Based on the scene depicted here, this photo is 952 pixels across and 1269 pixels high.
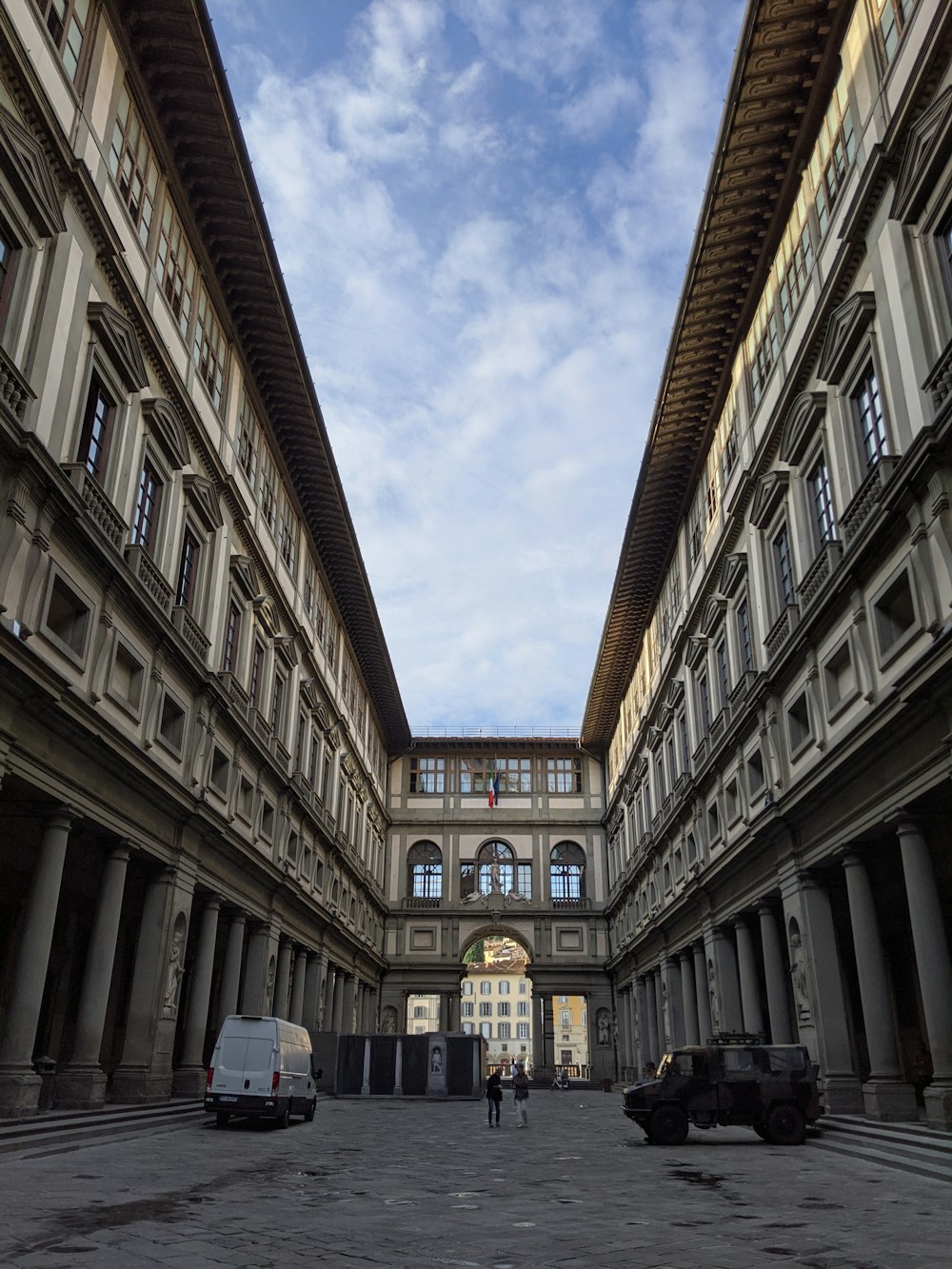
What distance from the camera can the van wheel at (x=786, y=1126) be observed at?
795 inches

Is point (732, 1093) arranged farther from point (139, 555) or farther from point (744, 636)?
point (139, 555)

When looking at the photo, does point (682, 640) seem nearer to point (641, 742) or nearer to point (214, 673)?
point (641, 742)

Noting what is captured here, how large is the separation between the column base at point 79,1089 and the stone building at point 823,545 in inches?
571

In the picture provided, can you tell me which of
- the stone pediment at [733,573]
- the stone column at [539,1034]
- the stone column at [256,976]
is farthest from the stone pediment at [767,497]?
the stone column at [539,1034]

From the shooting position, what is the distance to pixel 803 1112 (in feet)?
66.7

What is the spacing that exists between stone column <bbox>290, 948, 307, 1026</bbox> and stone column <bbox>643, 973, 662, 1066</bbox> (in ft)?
52.1

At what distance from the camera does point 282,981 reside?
36938mm

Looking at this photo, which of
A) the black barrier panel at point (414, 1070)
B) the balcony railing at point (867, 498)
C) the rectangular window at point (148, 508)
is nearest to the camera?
the balcony railing at point (867, 498)

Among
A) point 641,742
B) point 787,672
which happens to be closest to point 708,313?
point 787,672

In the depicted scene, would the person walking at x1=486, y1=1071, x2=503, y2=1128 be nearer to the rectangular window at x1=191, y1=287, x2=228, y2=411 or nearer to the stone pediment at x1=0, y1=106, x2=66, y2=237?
the rectangular window at x1=191, y1=287, x2=228, y2=411

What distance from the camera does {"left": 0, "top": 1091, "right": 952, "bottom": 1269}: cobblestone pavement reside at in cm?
870

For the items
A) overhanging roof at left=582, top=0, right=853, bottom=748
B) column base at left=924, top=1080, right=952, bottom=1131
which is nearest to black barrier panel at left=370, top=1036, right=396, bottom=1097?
overhanging roof at left=582, top=0, right=853, bottom=748

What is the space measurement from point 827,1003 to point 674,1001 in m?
19.8

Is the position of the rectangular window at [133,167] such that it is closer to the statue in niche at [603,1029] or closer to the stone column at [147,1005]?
the stone column at [147,1005]
